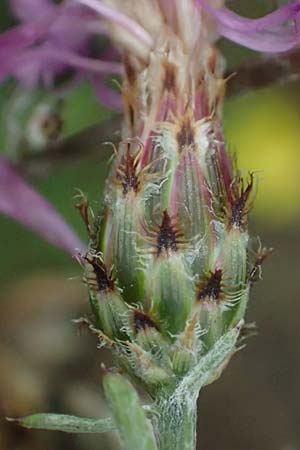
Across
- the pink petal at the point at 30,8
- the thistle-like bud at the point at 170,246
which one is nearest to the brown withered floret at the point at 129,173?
the thistle-like bud at the point at 170,246

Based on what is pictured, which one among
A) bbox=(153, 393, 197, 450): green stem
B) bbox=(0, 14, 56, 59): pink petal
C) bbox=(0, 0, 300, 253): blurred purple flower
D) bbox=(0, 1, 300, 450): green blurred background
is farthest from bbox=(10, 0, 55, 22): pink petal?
bbox=(153, 393, 197, 450): green stem

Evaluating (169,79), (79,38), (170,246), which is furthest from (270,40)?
(79,38)

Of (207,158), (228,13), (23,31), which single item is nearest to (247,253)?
(207,158)

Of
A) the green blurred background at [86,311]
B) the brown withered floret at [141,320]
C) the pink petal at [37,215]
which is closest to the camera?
the brown withered floret at [141,320]

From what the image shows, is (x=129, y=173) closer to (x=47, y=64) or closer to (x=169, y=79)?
(x=169, y=79)

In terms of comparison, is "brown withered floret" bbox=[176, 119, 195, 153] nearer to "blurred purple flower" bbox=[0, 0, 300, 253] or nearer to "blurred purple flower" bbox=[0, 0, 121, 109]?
"blurred purple flower" bbox=[0, 0, 300, 253]

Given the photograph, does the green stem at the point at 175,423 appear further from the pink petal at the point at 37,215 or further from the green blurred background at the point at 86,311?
the green blurred background at the point at 86,311
